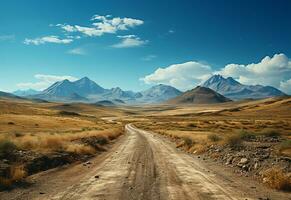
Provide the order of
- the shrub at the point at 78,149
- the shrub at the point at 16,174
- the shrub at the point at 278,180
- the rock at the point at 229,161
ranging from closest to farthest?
the shrub at the point at 278,180
the shrub at the point at 16,174
the rock at the point at 229,161
the shrub at the point at 78,149

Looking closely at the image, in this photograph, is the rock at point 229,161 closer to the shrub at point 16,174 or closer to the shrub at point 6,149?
the shrub at point 16,174

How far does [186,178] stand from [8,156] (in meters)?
10.4

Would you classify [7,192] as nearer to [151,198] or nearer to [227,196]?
[151,198]

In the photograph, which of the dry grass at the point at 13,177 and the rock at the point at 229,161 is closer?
the dry grass at the point at 13,177

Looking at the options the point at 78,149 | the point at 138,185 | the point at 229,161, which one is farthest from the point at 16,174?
the point at 229,161

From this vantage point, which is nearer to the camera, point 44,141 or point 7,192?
point 7,192

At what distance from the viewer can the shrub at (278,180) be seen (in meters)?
15.2

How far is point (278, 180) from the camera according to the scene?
50.7ft

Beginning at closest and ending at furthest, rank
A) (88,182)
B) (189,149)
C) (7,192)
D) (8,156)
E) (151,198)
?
(151,198) < (7,192) < (88,182) < (8,156) < (189,149)

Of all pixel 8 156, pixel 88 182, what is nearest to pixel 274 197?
pixel 88 182

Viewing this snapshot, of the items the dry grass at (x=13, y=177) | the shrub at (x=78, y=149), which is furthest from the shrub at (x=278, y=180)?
the shrub at (x=78, y=149)

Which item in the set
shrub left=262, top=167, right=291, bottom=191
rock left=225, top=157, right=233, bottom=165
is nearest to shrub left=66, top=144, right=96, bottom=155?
rock left=225, top=157, right=233, bottom=165

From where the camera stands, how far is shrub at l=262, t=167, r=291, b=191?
599 inches

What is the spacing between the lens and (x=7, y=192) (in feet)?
45.6
